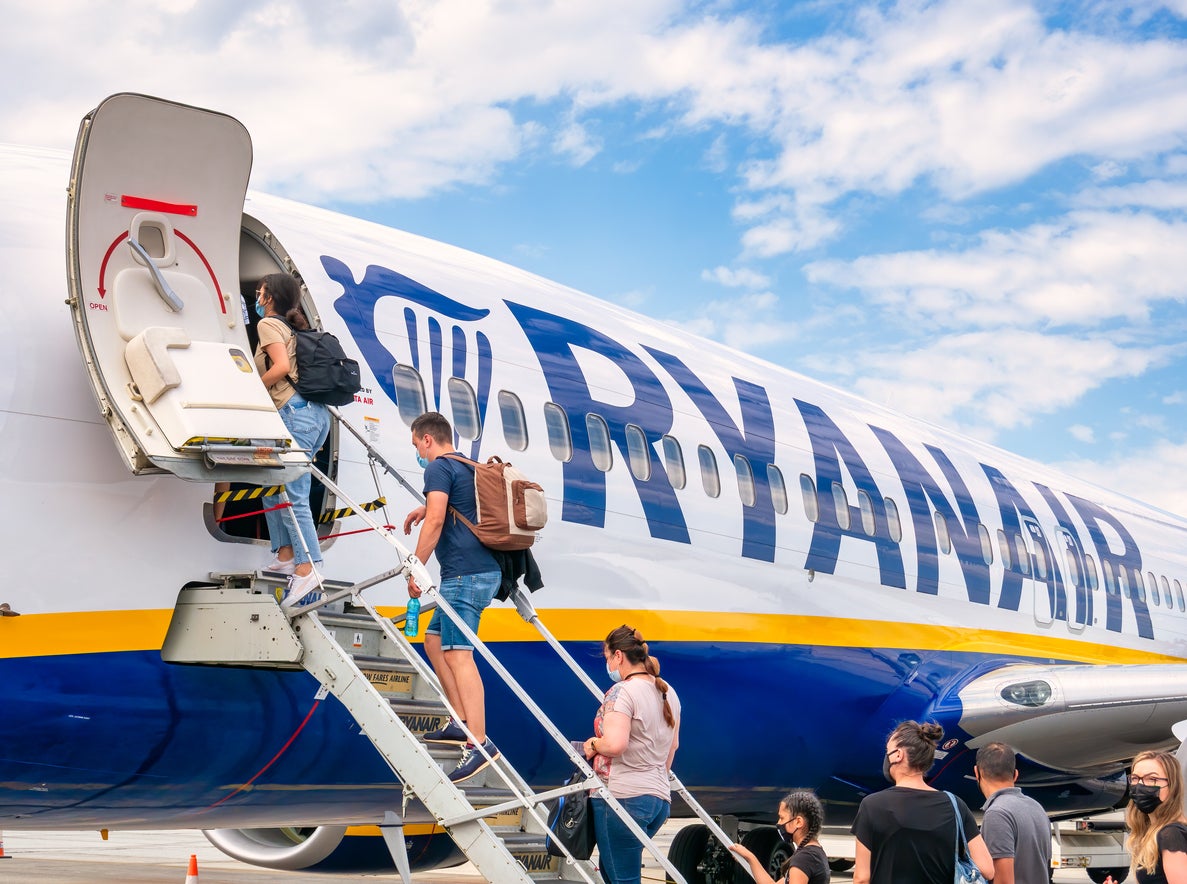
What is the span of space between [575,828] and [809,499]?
15.3 ft

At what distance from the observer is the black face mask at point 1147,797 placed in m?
4.87

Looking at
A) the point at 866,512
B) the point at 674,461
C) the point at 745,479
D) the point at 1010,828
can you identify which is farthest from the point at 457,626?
the point at 866,512

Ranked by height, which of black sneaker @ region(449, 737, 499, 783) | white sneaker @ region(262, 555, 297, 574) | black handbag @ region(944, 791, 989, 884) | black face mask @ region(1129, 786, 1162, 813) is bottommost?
black handbag @ region(944, 791, 989, 884)

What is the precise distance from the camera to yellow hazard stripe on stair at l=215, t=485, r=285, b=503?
19.9ft

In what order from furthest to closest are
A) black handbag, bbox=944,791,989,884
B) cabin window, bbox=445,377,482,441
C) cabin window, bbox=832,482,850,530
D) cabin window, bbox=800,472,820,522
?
cabin window, bbox=832,482,850,530, cabin window, bbox=800,472,820,522, cabin window, bbox=445,377,482,441, black handbag, bbox=944,791,989,884

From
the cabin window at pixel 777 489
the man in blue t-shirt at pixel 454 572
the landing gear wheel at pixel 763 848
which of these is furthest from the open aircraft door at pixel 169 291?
the landing gear wheel at pixel 763 848

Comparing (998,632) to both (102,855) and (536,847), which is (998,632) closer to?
(536,847)

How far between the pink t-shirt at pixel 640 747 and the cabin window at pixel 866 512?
5.00 meters

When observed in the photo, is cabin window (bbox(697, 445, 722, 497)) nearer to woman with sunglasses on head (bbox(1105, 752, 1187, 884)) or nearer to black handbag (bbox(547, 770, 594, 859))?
black handbag (bbox(547, 770, 594, 859))

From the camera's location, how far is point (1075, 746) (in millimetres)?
10945

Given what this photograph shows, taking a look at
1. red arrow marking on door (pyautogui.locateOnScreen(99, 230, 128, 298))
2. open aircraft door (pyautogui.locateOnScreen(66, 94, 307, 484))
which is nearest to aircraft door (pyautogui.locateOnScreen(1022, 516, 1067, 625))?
open aircraft door (pyautogui.locateOnScreen(66, 94, 307, 484))

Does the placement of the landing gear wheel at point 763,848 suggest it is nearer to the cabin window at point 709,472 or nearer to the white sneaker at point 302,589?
the cabin window at point 709,472

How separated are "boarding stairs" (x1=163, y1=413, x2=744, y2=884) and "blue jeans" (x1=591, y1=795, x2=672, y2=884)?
0.25 feet

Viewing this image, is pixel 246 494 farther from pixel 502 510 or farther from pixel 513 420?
pixel 513 420
